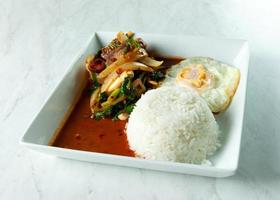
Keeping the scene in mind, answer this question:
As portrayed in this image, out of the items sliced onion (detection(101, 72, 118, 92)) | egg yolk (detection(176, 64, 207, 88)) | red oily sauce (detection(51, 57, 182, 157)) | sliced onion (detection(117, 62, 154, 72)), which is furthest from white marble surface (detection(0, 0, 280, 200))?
sliced onion (detection(117, 62, 154, 72))

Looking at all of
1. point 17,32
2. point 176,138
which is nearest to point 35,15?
point 17,32

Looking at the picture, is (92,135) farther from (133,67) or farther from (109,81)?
(133,67)

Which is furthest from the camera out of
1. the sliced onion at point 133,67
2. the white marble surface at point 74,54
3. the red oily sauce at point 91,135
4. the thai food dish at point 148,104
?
the sliced onion at point 133,67

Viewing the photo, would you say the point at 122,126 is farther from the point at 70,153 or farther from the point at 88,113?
the point at 70,153

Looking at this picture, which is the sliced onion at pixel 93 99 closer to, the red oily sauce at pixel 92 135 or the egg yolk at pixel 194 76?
the red oily sauce at pixel 92 135

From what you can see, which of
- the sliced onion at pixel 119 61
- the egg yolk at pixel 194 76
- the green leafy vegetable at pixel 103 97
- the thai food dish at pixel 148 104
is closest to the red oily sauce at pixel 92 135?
the thai food dish at pixel 148 104

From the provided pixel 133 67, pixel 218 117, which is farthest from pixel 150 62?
pixel 218 117
